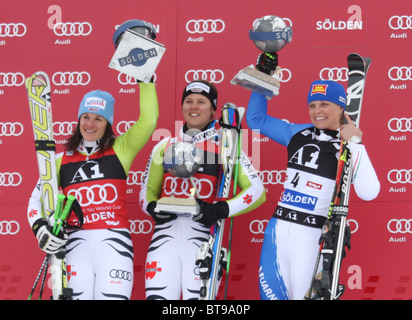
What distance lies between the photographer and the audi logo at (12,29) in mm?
5488

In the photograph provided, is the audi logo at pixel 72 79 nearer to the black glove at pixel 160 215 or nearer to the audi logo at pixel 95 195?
the audi logo at pixel 95 195

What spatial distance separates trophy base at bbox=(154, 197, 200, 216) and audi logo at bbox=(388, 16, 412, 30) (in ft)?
7.39

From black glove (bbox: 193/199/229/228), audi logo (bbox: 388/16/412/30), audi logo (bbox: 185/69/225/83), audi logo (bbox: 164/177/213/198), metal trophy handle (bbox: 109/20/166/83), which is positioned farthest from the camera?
audi logo (bbox: 185/69/225/83)

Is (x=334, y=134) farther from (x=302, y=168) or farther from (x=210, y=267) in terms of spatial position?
(x=210, y=267)

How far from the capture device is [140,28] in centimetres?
429

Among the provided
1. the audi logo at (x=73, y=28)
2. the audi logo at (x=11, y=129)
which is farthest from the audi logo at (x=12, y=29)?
the audi logo at (x=11, y=129)

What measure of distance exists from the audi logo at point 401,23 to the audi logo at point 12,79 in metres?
2.91

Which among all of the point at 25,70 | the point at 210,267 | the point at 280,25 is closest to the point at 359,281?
the point at 210,267

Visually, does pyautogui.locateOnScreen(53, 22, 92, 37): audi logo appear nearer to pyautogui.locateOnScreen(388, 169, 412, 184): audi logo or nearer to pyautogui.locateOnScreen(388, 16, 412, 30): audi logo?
pyautogui.locateOnScreen(388, 16, 412, 30): audi logo

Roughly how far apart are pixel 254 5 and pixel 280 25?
1044mm

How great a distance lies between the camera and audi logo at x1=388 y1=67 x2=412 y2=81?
17.0 feet

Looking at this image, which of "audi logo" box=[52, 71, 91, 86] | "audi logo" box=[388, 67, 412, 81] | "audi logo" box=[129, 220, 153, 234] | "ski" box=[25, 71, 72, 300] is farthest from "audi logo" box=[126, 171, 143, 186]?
"audi logo" box=[388, 67, 412, 81]

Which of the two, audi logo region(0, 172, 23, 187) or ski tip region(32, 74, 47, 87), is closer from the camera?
ski tip region(32, 74, 47, 87)

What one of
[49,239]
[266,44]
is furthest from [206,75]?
[49,239]
